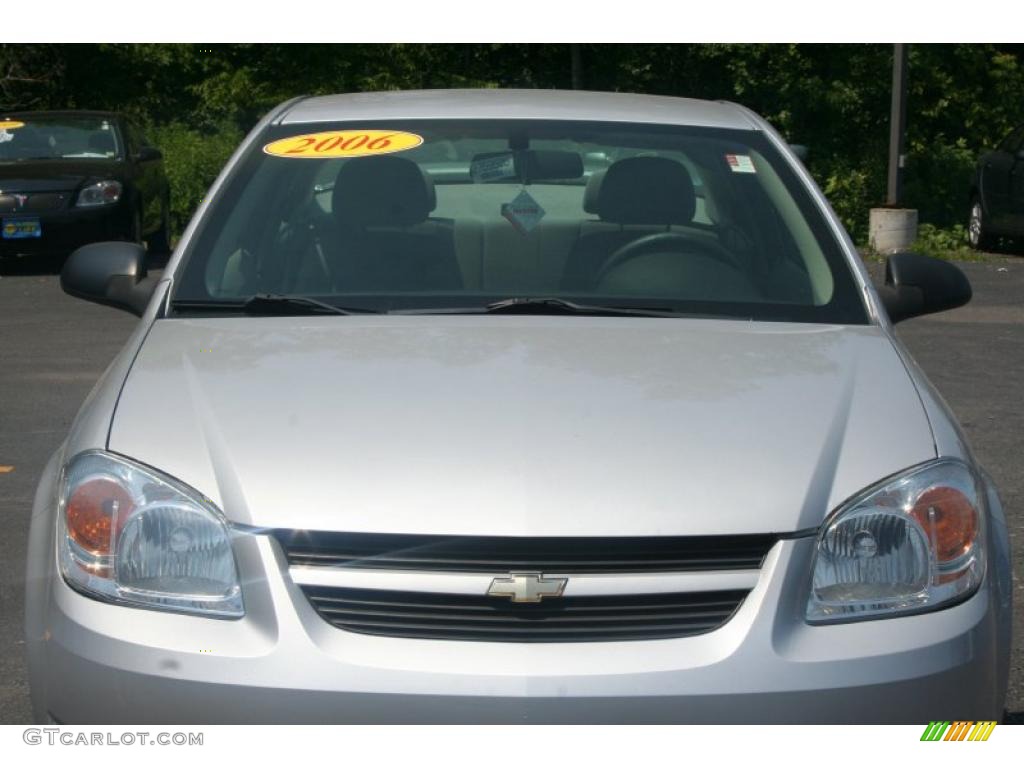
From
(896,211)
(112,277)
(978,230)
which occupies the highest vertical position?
(112,277)

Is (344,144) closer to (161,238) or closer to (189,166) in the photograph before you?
(161,238)

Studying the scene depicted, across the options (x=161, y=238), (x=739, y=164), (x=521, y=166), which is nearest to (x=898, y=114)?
(x=161, y=238)

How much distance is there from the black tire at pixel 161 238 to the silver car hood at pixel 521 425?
14.2 metres

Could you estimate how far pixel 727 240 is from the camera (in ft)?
14.9

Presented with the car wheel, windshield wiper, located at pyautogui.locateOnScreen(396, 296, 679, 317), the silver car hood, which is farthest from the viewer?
the car wheel

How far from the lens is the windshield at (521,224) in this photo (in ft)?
13.3

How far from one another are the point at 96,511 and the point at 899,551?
4.68ft

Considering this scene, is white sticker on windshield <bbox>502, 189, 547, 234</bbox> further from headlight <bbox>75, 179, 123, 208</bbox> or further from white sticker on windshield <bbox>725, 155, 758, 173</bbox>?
headlight <bbox>75, 179, 123, 208</bbox>

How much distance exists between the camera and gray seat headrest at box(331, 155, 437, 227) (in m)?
4.36

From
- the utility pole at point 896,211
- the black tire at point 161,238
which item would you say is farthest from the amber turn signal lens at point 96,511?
the utility pole at point 896,211

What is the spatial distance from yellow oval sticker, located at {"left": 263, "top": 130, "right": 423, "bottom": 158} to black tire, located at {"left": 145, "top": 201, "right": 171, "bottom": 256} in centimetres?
1330

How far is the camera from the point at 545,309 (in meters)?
3.87

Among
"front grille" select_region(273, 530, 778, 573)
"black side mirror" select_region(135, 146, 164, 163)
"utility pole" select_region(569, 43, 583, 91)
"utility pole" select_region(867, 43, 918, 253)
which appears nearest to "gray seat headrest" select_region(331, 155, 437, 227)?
"front grille" select_region(273, 530, 778, 573)

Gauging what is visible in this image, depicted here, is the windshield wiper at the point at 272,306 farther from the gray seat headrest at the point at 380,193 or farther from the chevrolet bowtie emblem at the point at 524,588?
the chevrolet bowtie emblem at the point at 524,588
